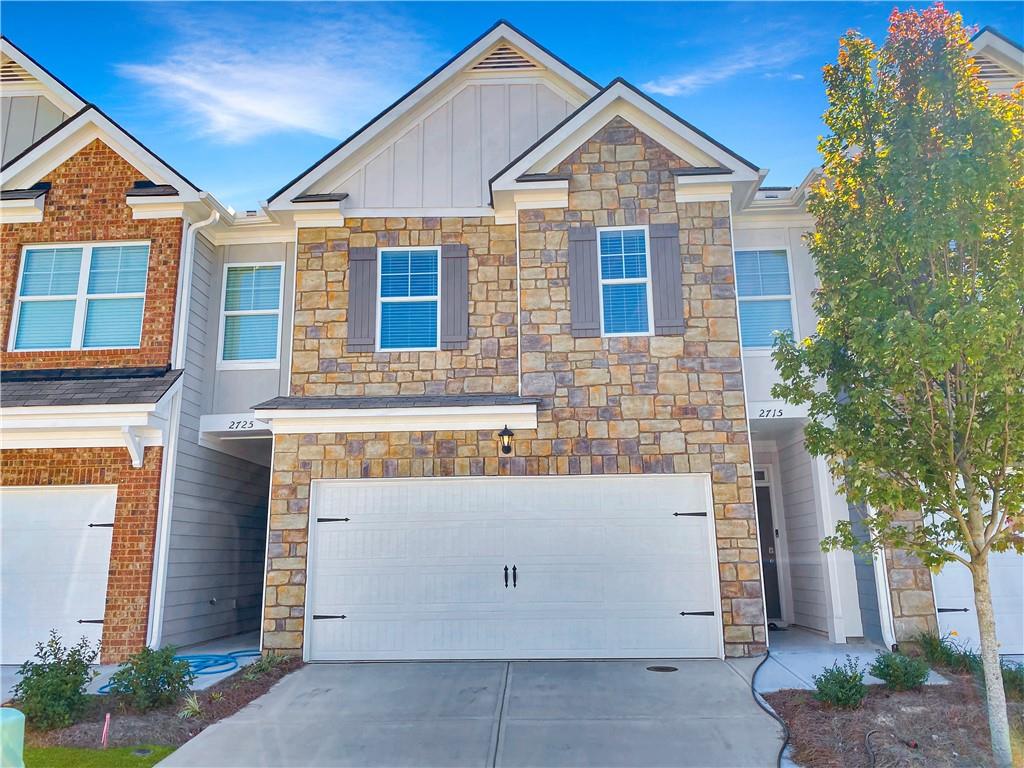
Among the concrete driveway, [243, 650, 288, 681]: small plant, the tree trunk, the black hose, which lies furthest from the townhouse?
the tree trunk

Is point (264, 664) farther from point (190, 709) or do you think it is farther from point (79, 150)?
point (79, 150)

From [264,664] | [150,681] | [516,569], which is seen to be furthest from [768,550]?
[150,681]

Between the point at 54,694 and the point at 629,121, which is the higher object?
the point at 629,121

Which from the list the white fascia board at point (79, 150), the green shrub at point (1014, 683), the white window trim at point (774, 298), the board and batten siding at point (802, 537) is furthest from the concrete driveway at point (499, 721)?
the white fascia board at point (79, 150)

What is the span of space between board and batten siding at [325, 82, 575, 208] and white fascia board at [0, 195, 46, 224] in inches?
171

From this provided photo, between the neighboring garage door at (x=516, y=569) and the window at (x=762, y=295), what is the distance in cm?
265

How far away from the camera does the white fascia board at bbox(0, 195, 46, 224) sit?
35.9ft

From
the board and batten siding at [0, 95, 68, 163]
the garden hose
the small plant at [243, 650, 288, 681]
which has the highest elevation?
the board and batten siding at [0, 95, 68, 163]

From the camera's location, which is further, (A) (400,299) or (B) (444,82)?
(B) (444,82)

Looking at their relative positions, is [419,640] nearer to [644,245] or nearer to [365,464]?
[365,464]

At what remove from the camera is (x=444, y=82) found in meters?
11.3

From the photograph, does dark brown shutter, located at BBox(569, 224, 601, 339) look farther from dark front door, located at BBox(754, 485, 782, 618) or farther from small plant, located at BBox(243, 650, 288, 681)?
small plant, located at BBox(243, 650, 288, 681)

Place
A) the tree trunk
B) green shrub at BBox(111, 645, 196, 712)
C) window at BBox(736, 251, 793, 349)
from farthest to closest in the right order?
window at BBox(736, 251, 793, 349)
green shrub at BBox(111, 645, 196, 712)
the tree trunk

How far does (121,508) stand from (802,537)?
9767mm
